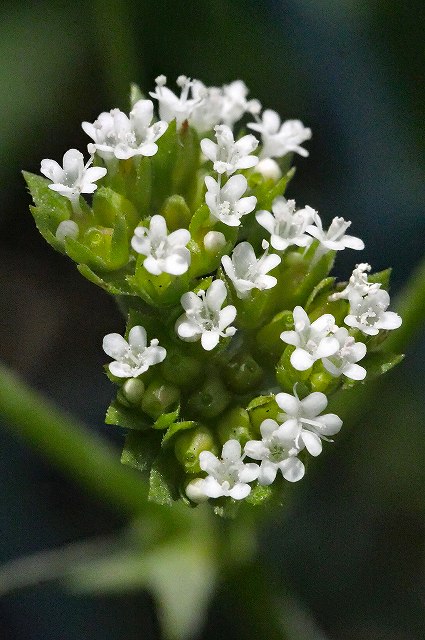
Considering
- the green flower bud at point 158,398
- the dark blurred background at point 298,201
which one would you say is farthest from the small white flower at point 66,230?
the dark blurred background at point 298,201

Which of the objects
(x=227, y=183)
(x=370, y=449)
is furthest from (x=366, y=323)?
(x=370, y=449)

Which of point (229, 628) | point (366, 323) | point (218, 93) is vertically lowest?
point (229, 628)

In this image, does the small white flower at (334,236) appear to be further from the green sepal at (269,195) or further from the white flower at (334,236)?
the green sepal at (269,195)

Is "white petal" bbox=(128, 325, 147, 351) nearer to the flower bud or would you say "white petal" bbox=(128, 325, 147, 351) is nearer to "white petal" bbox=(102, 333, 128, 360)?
"white petal" bbox=(102, 333, 128, 360)

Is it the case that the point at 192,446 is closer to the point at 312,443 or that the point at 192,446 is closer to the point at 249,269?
the point at 312,443

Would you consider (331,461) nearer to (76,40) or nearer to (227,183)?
(227,183)

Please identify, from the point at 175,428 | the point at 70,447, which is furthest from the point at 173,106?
the point at 70,447
